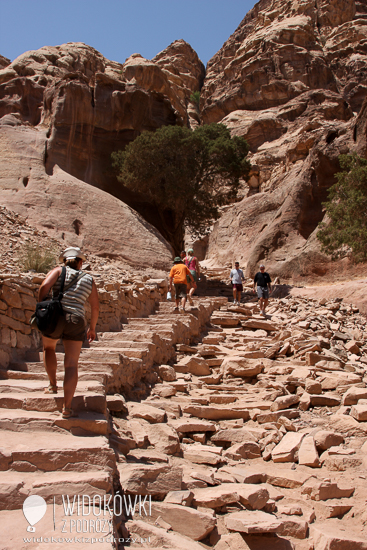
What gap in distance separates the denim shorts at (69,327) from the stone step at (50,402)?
476 millimetres

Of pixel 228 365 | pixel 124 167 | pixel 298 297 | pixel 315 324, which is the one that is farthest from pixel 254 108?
pixel 228 365

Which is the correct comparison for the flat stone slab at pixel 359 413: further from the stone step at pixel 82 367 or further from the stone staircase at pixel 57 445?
the stone step at pixel 82 367

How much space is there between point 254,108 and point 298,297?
31241 mm

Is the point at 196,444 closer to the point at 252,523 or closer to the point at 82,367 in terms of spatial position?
the point at 82,367

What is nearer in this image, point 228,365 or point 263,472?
point 263,472

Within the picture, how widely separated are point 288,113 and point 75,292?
35.1 metres

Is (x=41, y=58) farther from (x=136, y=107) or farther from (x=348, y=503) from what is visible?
(x=348, y=503)

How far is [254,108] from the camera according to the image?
3984 cm

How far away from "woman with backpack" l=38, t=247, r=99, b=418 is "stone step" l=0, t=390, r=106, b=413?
0.16 m

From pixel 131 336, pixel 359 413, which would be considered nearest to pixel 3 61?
pixel 131 336

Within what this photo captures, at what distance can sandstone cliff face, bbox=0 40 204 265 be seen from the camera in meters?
14.8

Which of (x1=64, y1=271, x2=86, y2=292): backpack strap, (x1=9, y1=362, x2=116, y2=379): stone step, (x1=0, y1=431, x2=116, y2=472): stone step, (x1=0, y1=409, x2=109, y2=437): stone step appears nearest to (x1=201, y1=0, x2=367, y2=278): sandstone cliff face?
(x1=9, y1=362, x2=116, y2=379): stone step

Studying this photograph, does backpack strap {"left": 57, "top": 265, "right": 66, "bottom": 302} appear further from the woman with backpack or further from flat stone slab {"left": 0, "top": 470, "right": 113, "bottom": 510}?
flat stone slab {"left": 0, "top": 470, "right": 113, "bottom": 510}

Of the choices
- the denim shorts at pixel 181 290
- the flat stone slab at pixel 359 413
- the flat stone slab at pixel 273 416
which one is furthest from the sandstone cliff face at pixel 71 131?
the flat stone slab at pixel 359 413
